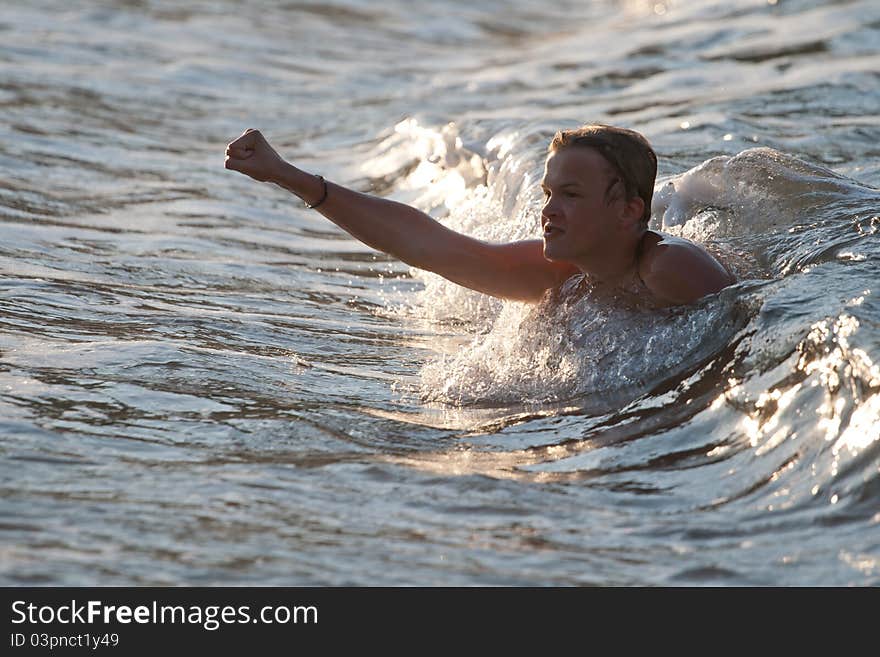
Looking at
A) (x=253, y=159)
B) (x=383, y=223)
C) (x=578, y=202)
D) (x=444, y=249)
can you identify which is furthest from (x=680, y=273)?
(x=253, y=159)

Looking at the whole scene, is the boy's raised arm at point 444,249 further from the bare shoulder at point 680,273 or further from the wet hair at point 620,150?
the wet hair at point 620,150

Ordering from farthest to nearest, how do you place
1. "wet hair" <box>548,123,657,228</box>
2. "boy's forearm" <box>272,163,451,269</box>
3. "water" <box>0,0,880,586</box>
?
"boy's forearm" <box>272,163,451,269</box> < "wet hair" <box>548,123,657,228</box> < "water" <box>0,0,880,586</box>

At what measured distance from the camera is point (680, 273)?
16.8ft

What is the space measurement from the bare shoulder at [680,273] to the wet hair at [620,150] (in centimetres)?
23

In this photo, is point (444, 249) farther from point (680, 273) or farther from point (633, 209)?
point (680, 273)

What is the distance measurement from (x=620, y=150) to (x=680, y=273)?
0.48m

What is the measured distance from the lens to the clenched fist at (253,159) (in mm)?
5145

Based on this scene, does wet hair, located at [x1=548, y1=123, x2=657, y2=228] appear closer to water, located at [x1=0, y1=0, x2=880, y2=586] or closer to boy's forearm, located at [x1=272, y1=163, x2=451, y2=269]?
water, located at [x1=0, y1=0, x2=880, y2=586]

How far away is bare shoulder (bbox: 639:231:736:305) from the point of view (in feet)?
16.8

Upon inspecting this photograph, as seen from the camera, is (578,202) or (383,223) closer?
(578,202)

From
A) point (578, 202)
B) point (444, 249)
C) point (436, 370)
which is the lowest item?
point (436, 370)

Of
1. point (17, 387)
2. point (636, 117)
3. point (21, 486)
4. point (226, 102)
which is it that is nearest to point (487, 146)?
point (636, 117)

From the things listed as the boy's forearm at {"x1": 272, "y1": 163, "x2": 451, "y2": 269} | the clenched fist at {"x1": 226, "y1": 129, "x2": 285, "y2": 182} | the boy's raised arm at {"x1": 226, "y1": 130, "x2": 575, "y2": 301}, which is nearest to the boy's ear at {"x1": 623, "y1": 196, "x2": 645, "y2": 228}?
the boy's raised arm at {"x1": 226, "y1": 130, "x2": 575, "y2": 301}

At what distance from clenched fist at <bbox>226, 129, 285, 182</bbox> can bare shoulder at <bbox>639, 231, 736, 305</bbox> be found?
137cm
